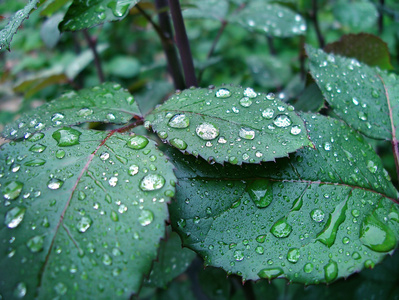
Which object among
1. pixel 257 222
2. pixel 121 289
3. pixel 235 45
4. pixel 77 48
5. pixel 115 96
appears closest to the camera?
pixel 121 289

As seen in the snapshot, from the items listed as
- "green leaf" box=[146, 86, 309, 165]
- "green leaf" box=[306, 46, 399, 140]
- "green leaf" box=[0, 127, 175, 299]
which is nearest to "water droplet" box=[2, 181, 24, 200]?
"green leaf" box=[0, 127, 175, 299]

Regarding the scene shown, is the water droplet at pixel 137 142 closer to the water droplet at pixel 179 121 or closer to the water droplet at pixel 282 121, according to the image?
the water droplet at pixel 179 121

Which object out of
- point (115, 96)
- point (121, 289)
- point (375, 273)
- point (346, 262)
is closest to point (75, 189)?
point (121, 289)

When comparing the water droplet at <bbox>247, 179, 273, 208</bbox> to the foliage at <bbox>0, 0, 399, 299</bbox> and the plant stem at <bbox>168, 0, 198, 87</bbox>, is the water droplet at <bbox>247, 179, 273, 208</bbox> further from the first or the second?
the plant stem at <bbox>168, 0, 198, 87</bbox>

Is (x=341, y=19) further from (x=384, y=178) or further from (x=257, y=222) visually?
(x=257, y=222)

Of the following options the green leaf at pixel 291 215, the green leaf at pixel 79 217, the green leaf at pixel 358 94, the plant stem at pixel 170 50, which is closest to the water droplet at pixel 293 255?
the green leaf at pixel 291 215
